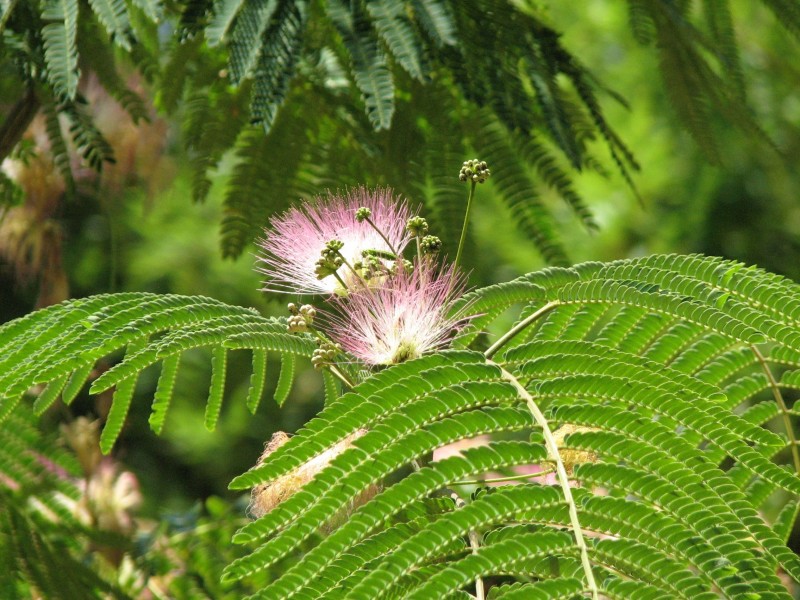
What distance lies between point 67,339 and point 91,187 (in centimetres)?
162

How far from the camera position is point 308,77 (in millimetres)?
2293

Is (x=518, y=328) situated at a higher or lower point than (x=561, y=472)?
higher

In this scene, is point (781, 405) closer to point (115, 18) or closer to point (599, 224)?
point (115, 18)

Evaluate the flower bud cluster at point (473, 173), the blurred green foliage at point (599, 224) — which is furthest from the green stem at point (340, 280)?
the blurred green foliage at point (599, 224)

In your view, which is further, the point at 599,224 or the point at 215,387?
the point at 599,224

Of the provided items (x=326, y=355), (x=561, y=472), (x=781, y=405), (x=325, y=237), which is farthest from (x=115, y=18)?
(x=781, y=405)

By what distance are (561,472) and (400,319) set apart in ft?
1.30

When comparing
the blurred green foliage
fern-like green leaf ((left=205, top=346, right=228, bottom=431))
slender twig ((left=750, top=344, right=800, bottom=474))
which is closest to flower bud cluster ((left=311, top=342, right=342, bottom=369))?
fern-like green leaf ((left=205, top=346, right=228, bottom=431))

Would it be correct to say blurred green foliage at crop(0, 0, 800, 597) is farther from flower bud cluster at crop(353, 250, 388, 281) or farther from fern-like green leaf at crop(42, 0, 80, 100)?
flower bud cluster at crop(353, 250, 388, 281)

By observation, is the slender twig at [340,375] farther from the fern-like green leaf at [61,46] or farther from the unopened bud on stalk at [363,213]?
the fern-like green leaf at [61,46]

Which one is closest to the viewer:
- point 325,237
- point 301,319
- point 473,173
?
point 301,319

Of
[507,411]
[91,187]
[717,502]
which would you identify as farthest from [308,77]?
[717,502]

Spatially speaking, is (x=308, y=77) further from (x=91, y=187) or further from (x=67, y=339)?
(x=67, y=339)

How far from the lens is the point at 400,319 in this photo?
1.39 metres
